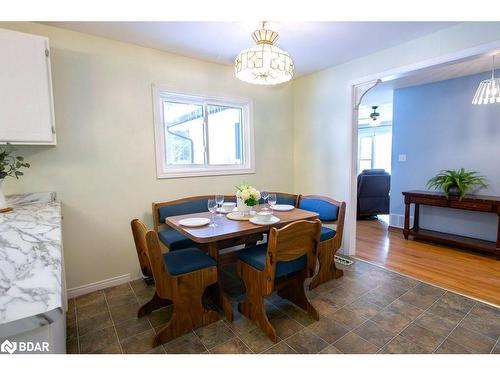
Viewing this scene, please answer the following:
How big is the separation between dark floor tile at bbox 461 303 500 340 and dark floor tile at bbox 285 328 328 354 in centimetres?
110

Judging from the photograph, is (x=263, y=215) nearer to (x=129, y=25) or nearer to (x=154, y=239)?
(x=154, y=239)

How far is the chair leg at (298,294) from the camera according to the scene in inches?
76.9

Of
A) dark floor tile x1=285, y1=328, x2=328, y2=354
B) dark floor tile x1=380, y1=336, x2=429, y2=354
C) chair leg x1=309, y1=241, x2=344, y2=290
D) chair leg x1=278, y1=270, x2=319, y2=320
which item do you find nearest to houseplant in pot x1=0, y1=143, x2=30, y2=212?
chair leg x1=278, y1=270, x2=319, y2=320

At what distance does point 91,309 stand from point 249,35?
2.77 meters

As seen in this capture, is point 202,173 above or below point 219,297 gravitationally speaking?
above

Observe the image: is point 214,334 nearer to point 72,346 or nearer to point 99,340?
point 99,340

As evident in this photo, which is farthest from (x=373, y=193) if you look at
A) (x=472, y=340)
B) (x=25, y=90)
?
(x=25, y=90)

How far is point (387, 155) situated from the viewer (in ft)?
25.3

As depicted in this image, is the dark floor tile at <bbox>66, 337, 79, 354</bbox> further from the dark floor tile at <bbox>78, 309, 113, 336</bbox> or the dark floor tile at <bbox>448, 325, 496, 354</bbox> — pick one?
the dark floor tile at <bbox>448, 325, 496, 354</bbox>

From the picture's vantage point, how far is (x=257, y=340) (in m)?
1.74

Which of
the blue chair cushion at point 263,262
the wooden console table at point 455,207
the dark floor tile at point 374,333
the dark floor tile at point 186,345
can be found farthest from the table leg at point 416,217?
the dark floor tile at point 186,345

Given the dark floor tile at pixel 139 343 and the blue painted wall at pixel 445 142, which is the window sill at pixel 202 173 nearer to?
the dark floor tile at pixel 139 343

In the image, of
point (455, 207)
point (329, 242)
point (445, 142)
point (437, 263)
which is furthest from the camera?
point (445, 142)

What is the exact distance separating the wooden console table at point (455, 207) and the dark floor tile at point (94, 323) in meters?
3.97
